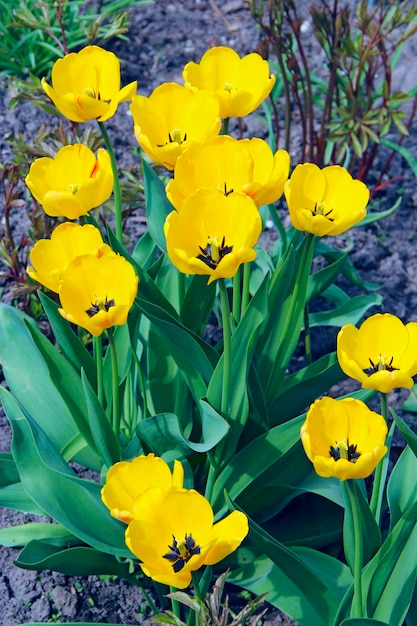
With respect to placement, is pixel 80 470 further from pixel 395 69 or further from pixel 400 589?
pixel 395 69

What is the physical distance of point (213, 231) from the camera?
1.43 meters

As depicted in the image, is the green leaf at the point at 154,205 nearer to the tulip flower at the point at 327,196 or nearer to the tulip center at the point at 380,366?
the tulip flower at the point at 327,196

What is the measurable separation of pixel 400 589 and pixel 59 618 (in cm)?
75

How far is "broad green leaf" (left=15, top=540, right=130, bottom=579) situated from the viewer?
1649mm

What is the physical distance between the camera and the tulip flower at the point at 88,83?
161 cm

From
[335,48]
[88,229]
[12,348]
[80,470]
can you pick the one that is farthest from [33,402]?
[335,48]

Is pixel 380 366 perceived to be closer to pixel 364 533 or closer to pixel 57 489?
pixel 364 533

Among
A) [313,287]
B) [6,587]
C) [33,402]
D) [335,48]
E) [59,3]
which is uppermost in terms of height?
[59,3]

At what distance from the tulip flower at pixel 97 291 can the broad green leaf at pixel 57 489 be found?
0.34m

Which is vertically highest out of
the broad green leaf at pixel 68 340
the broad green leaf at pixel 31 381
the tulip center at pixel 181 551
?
the tulip center at pixel 181 551

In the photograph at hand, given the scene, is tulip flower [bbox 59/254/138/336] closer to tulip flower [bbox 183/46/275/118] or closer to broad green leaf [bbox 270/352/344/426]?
tulip flower [bbox 183/46/275/118]

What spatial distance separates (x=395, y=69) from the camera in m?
3.35

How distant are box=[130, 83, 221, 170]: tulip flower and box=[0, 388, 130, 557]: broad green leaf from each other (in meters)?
0.58

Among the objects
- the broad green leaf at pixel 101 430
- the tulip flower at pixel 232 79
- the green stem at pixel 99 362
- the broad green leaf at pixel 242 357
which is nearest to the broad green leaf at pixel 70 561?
the broad green leaf at pixel 101 430
